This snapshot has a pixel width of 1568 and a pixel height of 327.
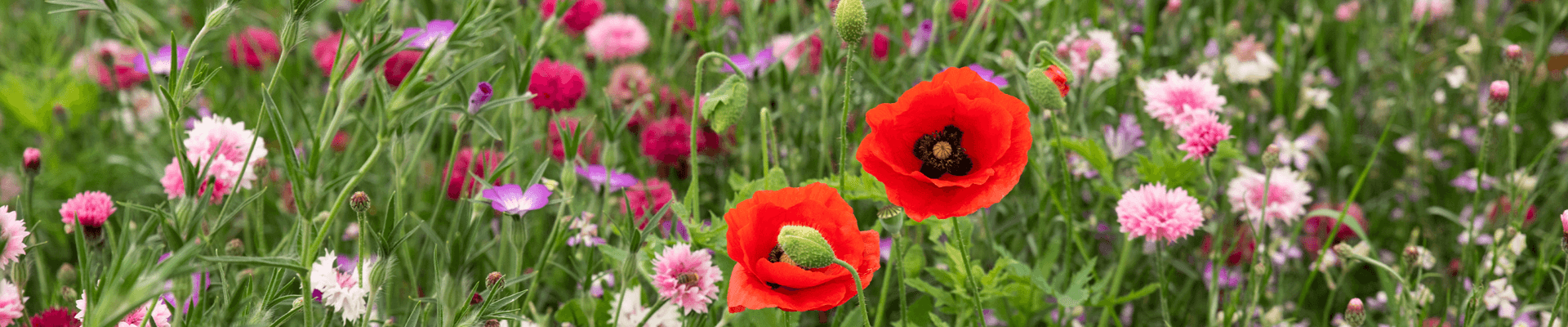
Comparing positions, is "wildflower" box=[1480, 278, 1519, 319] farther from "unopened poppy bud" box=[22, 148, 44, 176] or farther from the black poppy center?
"unopened poppy bud" box=[22, 148, 44, 176]

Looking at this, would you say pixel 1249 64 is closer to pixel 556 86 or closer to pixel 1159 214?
pixel 1159 214

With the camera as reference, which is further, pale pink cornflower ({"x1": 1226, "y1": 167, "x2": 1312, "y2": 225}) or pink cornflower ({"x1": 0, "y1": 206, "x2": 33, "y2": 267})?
pale pink cornflower ({"x1": 1226, "y1": 167, "x2": 1312, "y2": 225})

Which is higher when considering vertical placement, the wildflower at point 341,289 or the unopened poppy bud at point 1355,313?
the wildflower at point 341,289

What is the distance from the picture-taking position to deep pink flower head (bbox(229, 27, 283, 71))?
5.95 ft

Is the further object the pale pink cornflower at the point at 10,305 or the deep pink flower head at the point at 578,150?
the deep pink flower head at the point at 578,150

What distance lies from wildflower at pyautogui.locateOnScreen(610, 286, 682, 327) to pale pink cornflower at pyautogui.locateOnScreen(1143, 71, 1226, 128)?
68 centimetres

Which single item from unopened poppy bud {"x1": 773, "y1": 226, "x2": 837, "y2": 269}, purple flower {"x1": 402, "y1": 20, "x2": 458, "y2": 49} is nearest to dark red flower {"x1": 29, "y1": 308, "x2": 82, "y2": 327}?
purple flower {"x1": 402, "y1": 20, "x2": 458, "y2": 49}

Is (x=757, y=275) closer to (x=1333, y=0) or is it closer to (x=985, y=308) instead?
(x=985, y=308)

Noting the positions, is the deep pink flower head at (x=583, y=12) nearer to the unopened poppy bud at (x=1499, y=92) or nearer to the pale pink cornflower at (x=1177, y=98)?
the pale pink cornflower at (x=1177, y=98)

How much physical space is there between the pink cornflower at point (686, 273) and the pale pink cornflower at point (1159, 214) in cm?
47

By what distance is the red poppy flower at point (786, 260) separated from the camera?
0.69 m

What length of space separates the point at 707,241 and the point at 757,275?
0.86 ft

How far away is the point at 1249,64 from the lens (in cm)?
164

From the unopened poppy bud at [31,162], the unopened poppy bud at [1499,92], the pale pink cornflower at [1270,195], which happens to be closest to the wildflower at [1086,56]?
the pale pink cornflower at [1270,195]
